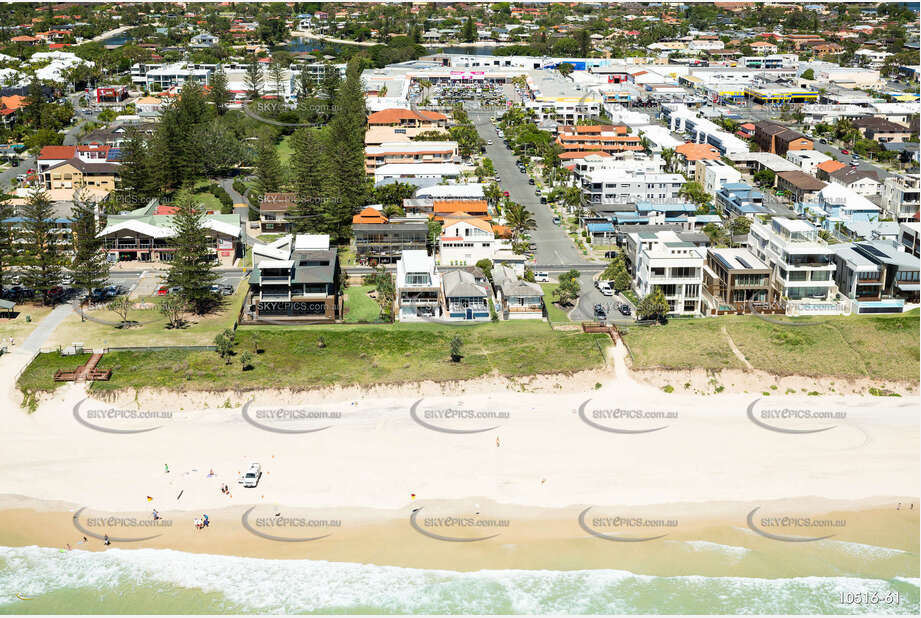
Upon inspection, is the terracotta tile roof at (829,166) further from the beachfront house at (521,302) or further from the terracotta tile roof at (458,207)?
the beachfront house at (521,302)

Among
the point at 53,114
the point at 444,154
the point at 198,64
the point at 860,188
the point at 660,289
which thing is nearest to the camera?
the point at 660,289

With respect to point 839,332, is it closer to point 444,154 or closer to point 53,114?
point 444,154

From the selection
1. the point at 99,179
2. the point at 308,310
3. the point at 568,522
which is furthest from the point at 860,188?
the point at 99,179

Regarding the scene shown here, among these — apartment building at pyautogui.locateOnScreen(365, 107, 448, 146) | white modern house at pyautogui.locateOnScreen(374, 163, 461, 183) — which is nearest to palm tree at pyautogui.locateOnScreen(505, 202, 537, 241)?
white modern house at pyautogui.locateOnScreen(374, 163, 461, 183)

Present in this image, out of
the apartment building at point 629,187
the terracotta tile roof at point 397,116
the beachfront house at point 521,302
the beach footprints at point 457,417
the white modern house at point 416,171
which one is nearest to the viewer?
the beach footprints at point 457,417

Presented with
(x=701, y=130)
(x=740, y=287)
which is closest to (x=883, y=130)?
(x=701, y=130)

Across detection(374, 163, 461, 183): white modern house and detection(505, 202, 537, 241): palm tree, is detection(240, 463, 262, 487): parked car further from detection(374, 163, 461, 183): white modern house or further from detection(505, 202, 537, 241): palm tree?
detection(374, 163, 461, 183): white modern house

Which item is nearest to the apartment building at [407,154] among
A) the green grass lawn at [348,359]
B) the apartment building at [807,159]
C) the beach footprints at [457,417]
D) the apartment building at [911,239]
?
the apartment building at [807,159]
